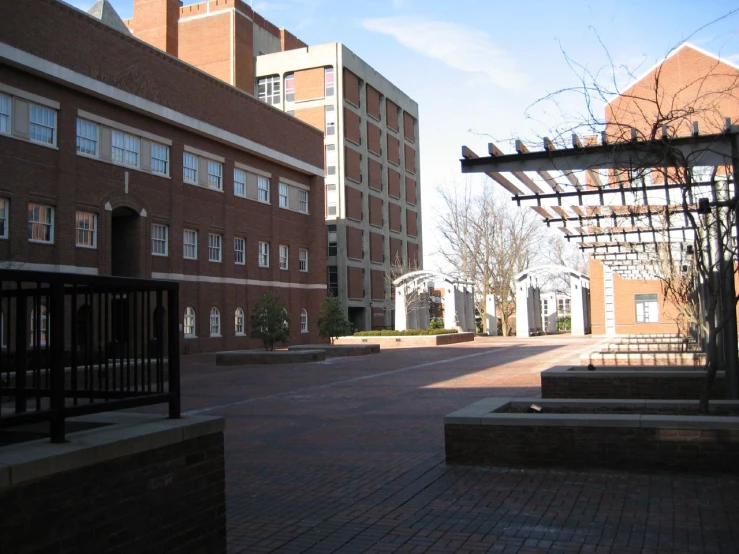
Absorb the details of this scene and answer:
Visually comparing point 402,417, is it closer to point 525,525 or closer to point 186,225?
point 525,525

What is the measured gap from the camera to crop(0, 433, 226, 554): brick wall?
3512 mm

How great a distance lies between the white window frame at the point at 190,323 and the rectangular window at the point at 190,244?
269 cm

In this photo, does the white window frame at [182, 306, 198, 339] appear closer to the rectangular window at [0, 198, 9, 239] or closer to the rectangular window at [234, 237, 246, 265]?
the rectangular window at [234, 237, 246, 265]

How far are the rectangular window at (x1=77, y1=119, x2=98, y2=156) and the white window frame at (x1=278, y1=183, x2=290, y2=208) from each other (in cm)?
1548

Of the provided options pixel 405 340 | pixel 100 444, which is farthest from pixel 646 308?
pixel 100 444

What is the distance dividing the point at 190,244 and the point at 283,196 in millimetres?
9919

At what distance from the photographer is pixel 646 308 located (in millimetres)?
47281

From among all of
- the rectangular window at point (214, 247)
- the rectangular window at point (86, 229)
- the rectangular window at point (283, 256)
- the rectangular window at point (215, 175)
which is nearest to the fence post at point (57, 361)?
the rectangular window at point (86, 229)

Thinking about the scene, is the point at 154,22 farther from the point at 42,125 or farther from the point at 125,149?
the point at 42,125

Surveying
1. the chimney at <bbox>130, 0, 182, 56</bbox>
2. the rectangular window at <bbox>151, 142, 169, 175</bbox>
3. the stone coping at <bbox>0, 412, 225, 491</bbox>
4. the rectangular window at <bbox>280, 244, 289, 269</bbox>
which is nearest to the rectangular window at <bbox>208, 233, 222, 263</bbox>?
the rectangular window at <bbox>151, 142, 169, 175</bbox>

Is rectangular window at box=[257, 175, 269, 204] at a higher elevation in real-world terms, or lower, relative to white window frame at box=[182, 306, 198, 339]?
higher

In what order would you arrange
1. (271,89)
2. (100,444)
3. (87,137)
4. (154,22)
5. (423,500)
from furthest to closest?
(271,89), (154,22), (87,137), (423,500), (100,444)

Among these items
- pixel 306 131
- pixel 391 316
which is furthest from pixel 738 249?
pixel 391 316

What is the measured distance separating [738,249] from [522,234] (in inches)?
2002
